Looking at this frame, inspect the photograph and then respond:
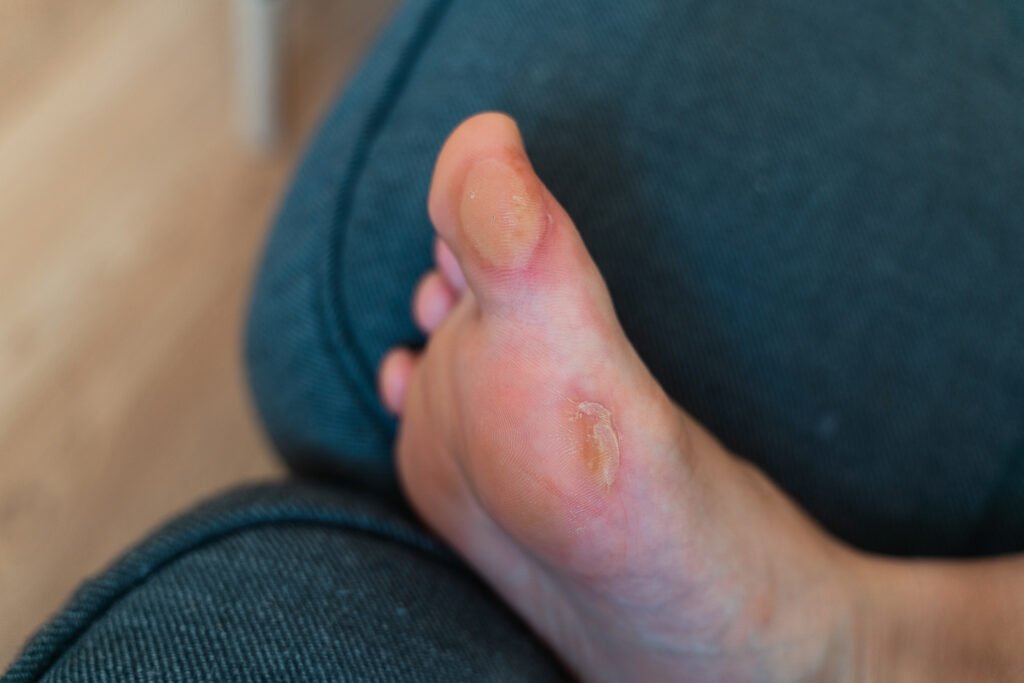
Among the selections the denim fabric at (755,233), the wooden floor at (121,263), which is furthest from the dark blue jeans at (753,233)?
the wooden floor at (121,263)

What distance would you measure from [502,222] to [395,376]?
0.50 feet

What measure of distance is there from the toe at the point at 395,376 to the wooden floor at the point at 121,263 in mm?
440

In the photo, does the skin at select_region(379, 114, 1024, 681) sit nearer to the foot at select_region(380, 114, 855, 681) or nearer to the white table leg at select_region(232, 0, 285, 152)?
the foot at select_region(380, 114, 855, 681)

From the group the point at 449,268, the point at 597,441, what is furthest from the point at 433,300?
the point at 597,441

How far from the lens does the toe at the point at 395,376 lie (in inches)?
19.1

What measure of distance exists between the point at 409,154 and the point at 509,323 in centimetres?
14

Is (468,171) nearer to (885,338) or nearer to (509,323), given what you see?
(509,323)

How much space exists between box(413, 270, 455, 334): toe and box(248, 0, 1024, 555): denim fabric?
11 millimetres

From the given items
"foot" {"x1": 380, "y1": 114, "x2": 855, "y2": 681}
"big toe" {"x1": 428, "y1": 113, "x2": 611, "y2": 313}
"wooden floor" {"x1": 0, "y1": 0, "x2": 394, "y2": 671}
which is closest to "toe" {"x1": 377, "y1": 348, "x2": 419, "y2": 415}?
"foot" {"x1": 380, "y1": 114, "x2": 855, "y2": 681}

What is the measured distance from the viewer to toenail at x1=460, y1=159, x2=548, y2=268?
37 cm

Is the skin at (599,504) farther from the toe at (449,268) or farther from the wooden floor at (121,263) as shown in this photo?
the wooden floor at (121,263)

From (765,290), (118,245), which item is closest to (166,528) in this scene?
(765,290)

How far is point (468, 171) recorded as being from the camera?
38 centimetres

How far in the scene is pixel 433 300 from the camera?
0.47 meters
